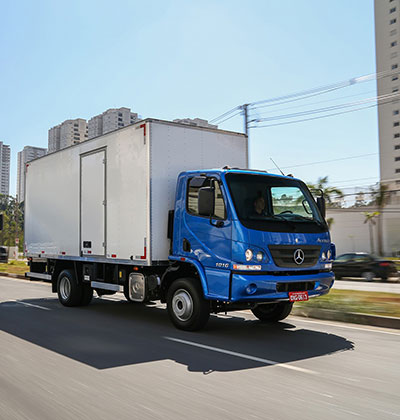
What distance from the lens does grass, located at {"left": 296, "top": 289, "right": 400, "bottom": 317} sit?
9155 millimetres

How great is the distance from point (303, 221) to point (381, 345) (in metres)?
2.20

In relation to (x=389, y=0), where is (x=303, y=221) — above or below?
below

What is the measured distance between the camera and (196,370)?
5.54 m

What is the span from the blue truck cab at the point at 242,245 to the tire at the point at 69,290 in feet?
11.3

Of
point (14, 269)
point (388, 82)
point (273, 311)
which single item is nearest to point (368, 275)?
point (273, 311)

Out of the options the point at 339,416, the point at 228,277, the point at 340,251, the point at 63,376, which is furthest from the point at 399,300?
the point at 340,251

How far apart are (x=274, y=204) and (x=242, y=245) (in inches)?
47.2

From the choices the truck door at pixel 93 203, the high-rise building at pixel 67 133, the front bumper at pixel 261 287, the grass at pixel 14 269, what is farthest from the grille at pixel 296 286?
the high-rise building at pixel 67 133

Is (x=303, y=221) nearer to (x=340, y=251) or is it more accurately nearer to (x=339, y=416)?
(x=339, y=416)

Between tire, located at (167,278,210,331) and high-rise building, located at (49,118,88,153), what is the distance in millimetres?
44902

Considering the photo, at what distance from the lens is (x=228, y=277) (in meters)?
7.14

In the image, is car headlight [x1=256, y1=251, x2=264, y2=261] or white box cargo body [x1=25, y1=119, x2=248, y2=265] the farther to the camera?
white box cargo body [x1=25, y1=119, x2=248, y2=265]

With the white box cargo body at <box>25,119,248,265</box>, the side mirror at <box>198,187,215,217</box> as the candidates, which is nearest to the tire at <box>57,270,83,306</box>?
the white box cargo body at <box>25,119,248,265</box>

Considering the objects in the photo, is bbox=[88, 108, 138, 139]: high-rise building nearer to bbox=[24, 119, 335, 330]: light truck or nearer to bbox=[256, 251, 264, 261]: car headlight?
bbox=[24, 119, 335, 330]: light truck
